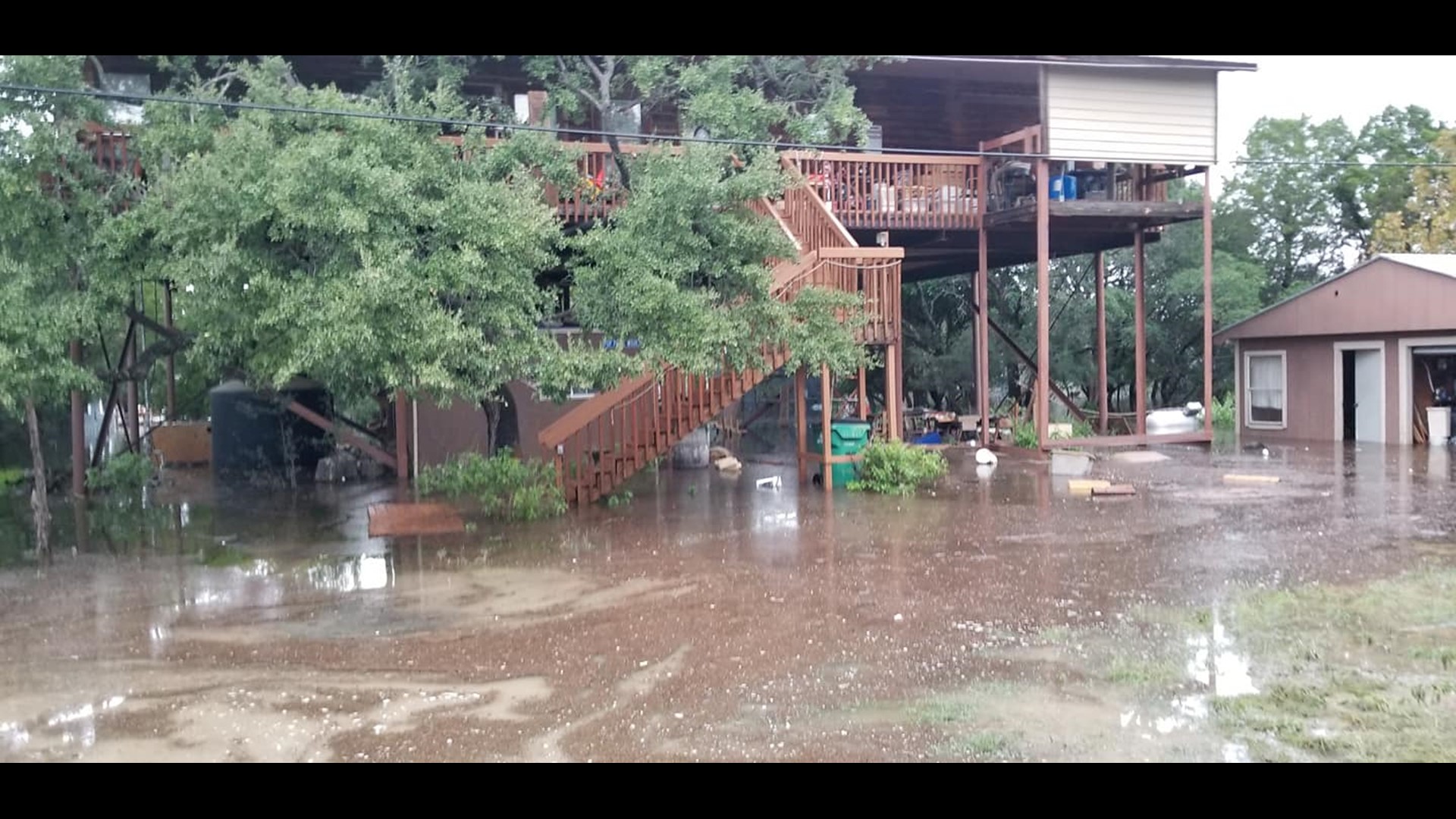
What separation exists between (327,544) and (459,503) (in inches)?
110

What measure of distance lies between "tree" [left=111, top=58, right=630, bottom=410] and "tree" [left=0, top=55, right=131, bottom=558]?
0.56 metres

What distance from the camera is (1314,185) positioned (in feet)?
104

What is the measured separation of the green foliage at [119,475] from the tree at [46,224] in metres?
5.40

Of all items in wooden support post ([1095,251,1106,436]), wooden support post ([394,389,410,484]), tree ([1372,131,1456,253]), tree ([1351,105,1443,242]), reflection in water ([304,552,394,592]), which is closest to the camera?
reflection in water ([304,552,394,592])

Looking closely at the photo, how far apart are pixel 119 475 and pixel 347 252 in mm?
8629

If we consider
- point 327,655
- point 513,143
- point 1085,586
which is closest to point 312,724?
point 327,655

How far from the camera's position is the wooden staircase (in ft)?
47.9

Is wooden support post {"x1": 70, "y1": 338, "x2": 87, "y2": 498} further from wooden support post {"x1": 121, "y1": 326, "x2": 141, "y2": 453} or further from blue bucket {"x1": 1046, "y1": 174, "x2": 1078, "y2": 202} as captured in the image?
blue bucket {"x1": 1046, "y1": 174, "x2": 1078, "y2": 202}

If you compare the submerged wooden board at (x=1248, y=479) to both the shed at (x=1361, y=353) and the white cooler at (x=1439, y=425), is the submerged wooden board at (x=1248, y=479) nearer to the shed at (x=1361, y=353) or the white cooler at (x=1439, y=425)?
the shed at (x=1361, y=353)

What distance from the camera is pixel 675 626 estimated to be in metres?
8.33

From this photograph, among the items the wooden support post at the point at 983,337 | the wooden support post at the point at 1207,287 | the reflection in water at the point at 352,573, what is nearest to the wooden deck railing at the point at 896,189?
the wooden support post at the point at 983,337

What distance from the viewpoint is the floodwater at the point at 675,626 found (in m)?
5.93

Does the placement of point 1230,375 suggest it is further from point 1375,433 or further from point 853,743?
point 853,743

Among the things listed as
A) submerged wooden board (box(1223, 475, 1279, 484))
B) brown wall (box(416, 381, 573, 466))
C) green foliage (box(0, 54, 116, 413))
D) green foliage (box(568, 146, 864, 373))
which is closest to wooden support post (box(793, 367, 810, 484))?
green foliage (box(568, 146, 864, 373))
